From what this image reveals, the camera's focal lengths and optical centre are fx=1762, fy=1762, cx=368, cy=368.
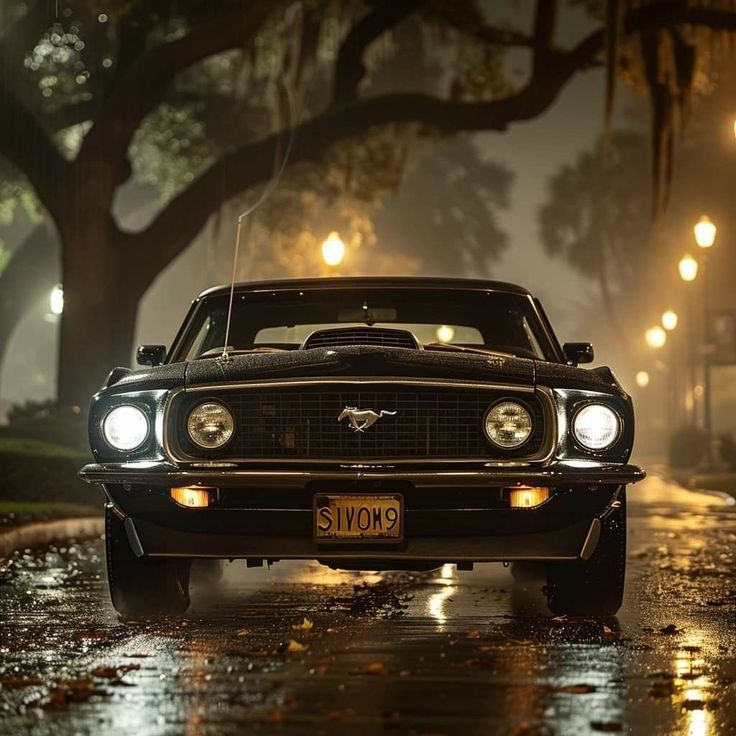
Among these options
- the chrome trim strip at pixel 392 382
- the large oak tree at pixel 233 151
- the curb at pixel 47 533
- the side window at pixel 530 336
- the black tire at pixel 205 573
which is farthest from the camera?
the large oak tree at pixel 233 151

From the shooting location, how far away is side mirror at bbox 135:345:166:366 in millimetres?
8812

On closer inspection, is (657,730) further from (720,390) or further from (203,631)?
(720,390)

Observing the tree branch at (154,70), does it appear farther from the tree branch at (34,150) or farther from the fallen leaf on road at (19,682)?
the fallen leaf on road at (19,682)

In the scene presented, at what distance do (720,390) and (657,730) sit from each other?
68579mm

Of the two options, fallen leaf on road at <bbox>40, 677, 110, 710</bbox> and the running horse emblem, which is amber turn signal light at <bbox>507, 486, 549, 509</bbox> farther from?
fallen leaf on road at <bbox>40, 677, 110, 710</bbox>

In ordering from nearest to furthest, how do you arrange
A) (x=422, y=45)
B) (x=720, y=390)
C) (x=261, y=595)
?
1. (x=261, y=595)
2. (x=422, y=45)
3. (x=720, y=390)

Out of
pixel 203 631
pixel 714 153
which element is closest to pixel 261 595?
pixel 203 631

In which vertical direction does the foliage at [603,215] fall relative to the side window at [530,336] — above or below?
above

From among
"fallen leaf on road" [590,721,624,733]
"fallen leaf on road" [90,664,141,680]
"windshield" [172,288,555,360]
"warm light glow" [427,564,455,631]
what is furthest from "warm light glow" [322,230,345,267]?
"fallen leaf on road" [590,721,624,733]

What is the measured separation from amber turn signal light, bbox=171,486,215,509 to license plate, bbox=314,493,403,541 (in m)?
0.48

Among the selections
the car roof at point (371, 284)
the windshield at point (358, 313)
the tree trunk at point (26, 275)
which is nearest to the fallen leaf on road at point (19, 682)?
the windshield at point (358, 313)

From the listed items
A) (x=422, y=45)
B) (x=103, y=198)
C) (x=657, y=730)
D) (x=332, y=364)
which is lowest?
(x=657, y=730)

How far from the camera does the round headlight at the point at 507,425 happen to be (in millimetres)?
7434

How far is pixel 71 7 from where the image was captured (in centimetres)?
2891
